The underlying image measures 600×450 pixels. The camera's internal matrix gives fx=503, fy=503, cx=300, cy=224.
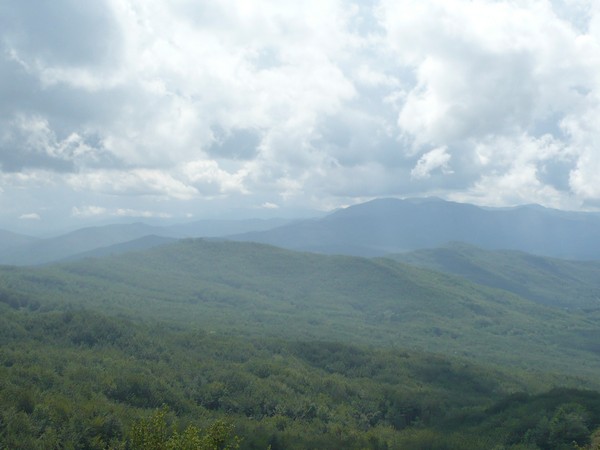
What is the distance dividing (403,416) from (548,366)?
110 metres

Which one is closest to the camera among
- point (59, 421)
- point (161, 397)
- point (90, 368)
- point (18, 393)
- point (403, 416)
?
point (59, 421)

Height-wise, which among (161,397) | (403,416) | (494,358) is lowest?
(494,358)

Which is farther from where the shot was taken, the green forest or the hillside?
the hillside

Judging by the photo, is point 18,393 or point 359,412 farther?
point 359,412

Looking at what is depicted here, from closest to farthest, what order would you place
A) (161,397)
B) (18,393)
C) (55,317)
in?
1. (18,393)
2. (161,397)
3. (55,317)

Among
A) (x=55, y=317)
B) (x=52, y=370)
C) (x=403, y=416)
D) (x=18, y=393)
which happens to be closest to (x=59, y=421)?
(x=18, y=393)

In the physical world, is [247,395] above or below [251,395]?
above

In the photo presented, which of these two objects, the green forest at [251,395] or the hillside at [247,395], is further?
the hillside at [247,395]

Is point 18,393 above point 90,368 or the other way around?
above

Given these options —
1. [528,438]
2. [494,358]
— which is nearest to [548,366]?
[494,358]

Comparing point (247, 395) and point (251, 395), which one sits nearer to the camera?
point (247, 395)

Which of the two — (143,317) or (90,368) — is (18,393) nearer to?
(90,368)

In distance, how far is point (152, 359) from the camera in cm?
12131

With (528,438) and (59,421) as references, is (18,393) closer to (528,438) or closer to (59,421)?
(59,421)
